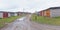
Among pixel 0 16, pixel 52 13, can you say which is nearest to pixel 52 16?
pixel 52 13

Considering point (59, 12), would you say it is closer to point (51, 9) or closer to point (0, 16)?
point (51, 9)

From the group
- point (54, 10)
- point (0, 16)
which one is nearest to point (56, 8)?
point (54, 10)

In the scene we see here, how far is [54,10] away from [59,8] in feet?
5.06

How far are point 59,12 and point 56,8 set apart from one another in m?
1.43

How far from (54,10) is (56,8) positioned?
797 mm

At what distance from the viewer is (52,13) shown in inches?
1543

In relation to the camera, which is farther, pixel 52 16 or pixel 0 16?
pixel 0 16

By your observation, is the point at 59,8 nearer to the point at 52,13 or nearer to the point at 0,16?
the point at 52,13

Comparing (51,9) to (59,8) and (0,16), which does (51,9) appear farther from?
(0,16)

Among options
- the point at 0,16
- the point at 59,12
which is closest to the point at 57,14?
the point at 59,12

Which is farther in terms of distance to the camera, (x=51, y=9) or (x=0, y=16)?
(x=0, y=16)

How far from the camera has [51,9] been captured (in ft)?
130

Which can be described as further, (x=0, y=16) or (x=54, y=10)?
(x=0, y=16)

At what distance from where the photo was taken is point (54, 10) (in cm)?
3959
